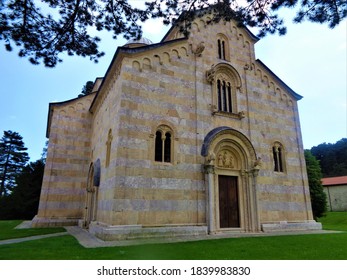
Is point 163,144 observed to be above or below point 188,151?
above

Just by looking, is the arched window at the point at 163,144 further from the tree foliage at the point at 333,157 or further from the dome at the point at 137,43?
the tree foliage at the point at 333,157

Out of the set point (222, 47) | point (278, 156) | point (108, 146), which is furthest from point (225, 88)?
point (108, 146)

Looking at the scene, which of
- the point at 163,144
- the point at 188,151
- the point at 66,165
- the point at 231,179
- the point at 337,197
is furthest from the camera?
the point at 337,197

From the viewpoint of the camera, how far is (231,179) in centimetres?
1346

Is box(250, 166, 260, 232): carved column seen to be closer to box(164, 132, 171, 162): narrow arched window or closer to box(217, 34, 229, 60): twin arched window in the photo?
box(164, 132, 171, 162): narrow arched window

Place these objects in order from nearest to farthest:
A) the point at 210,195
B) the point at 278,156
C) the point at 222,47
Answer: the point at 210,195
the point at 278,156
the point at 222,47

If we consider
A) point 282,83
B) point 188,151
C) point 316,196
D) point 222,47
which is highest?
point 222,47

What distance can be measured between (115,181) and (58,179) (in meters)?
8.85

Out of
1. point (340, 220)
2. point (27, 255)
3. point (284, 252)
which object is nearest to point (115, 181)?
point (27, 255)

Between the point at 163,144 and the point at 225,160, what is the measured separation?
380cm

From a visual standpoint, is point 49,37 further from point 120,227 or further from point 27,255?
point 120,227

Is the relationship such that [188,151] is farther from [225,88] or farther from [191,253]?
[191,253]

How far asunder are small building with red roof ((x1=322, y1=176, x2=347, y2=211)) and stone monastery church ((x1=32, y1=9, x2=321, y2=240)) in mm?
34340

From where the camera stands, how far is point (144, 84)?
12.2 metres
